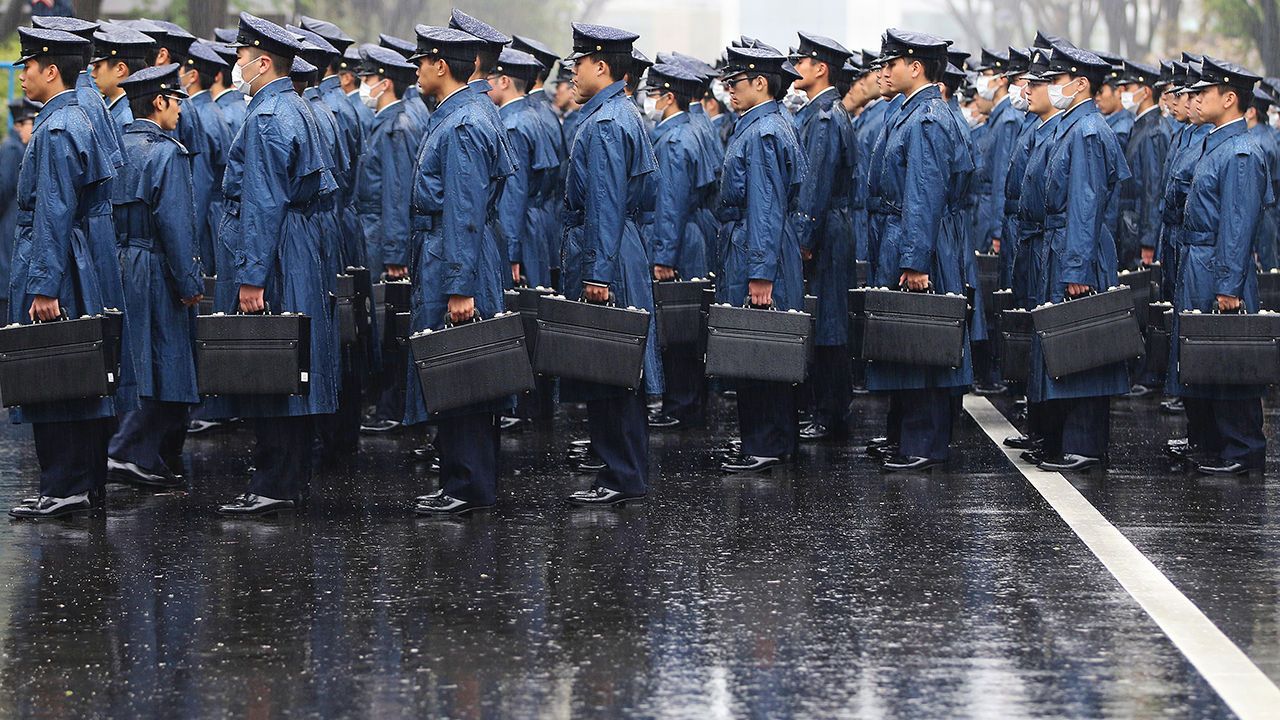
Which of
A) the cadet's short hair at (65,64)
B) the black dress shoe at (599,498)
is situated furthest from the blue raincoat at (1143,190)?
the cadet's short hair at (65,64)

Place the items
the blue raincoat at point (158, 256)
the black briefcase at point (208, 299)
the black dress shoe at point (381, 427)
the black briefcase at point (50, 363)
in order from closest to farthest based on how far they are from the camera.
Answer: the black briefcase at point (50, 363)
the blue raincoat at point (158, 256)
the black briefcase at point (208, 299)
the black dress shoe at point (381, 427)

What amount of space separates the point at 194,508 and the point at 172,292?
1253 millimetres

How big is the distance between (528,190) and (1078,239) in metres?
3.51

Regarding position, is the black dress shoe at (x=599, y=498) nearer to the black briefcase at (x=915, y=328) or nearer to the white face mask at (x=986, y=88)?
the black briefcase at (x=915, y=328)

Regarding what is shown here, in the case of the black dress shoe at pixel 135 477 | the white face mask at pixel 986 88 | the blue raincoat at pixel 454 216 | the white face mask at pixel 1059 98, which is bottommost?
the black dress shoe at pixel 135 477

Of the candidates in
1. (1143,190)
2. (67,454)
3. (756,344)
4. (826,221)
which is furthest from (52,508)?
(1143,190)

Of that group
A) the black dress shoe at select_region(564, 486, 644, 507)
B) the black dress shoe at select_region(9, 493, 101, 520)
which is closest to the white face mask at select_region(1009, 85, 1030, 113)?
the black dress shoe at select_region(564, 486, 644, 507)

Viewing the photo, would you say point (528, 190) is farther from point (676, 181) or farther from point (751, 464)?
point (751, 464)

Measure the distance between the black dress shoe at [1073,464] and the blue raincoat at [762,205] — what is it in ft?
5.26

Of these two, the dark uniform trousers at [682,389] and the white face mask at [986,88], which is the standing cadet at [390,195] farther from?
the white face mask at [986,88]

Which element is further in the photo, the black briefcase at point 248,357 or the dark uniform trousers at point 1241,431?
the dark uniform trousers at point 1241,431

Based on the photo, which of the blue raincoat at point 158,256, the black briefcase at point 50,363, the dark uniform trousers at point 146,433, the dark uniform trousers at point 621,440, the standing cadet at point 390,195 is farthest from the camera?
the standing cadet at point 390,195

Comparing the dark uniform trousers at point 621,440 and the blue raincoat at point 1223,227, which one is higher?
the blue raincoat at point 1223,227

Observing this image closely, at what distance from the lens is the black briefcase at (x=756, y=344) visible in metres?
10.7
